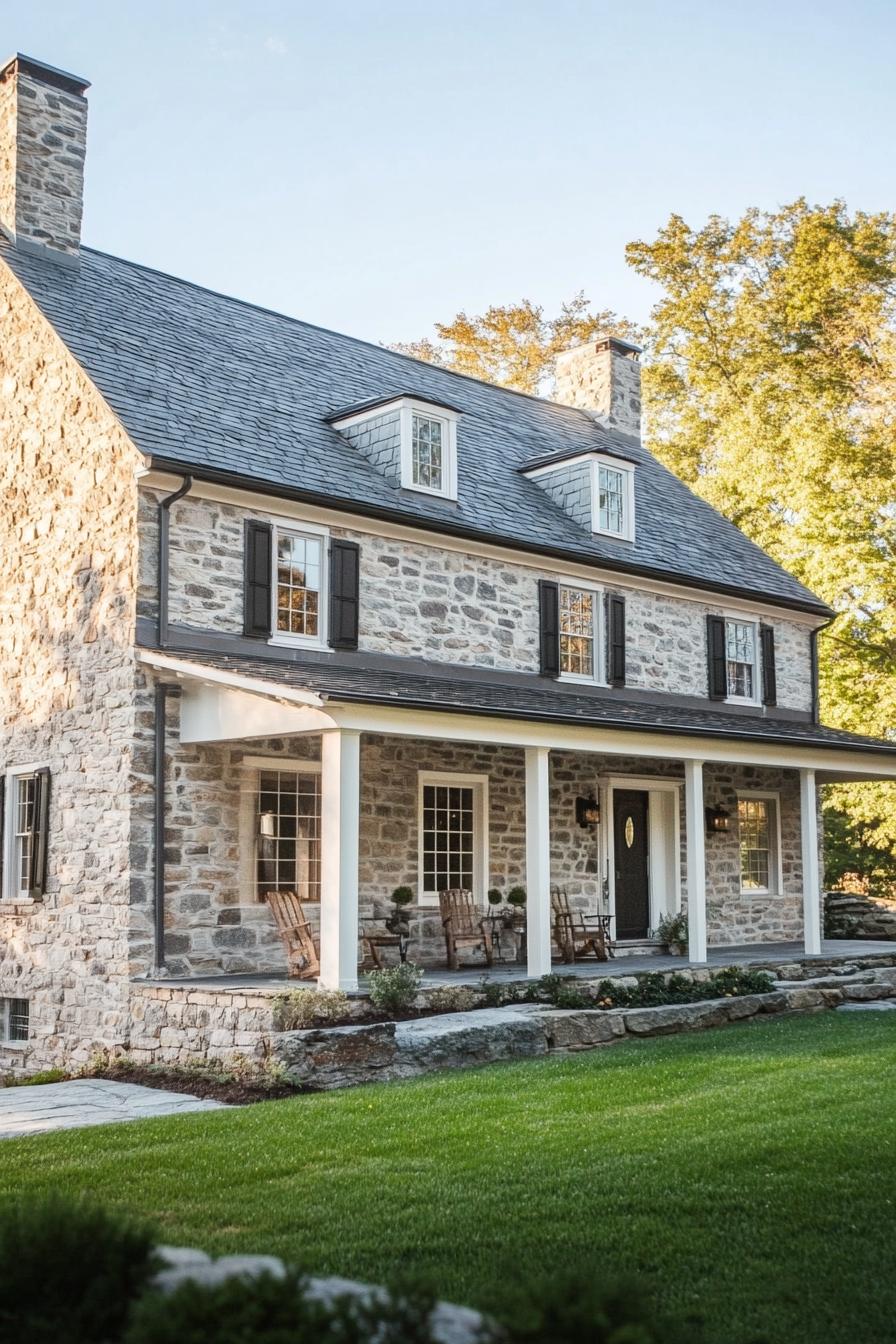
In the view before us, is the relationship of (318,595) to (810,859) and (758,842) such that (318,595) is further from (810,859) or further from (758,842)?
(758,842)

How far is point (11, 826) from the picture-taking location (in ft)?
44.1

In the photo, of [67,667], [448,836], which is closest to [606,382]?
[448,836]

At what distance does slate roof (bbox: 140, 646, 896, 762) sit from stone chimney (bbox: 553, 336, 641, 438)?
6180 mm

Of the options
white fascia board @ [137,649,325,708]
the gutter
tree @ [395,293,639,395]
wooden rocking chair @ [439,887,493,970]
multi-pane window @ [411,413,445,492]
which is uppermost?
tree @ [395,293,639,395]

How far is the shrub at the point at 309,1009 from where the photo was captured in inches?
392

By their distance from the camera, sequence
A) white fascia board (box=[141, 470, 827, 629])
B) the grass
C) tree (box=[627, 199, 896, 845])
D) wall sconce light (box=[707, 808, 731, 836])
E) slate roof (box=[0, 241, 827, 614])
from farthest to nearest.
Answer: tree (box=[627, 199, 896, 845]) → wall sconce light (box=[707, 808, 731, 836]) → slate roof (box=[0, 241, 827, 614]) → white fascia board (box=[141, 470, 827, 629]) → the grass

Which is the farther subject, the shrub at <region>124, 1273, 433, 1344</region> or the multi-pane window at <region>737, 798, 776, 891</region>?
the multi-pane window at <region>737, 798, 776, 891</region>

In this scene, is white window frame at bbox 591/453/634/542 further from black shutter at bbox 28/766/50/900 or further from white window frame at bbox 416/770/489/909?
black shutter at bbox 28/766/50/900

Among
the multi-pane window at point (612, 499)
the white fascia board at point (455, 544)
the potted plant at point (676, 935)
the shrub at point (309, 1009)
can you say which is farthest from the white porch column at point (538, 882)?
the multi-pane window at point (612, 499)

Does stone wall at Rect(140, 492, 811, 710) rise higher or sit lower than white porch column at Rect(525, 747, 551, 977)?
higher

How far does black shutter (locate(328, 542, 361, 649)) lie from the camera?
13320 mm

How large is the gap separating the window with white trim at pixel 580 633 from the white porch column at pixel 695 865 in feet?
7.15

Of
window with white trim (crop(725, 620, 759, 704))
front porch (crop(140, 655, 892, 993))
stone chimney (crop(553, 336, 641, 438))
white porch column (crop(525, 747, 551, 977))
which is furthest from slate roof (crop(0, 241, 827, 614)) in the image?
white porch column (crop(525, 747, 551, 977))

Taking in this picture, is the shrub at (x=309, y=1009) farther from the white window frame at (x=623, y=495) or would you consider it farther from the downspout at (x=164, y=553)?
the white window frame at (x=623, y=495)
